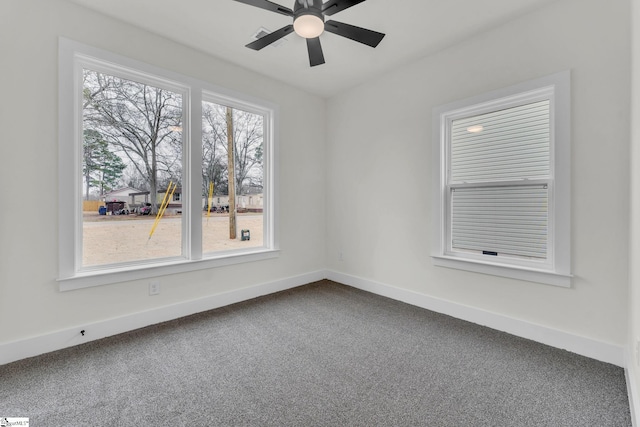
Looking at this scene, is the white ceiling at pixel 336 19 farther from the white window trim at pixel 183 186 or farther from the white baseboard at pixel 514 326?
the white baseboard at pixel 514 326

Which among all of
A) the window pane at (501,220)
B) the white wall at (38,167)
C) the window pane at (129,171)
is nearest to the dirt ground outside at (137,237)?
the window pane at (129,171)

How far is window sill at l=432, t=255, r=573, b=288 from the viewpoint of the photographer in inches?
91.0

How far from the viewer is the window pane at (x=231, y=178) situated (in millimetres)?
3242

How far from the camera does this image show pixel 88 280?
2.39 meters

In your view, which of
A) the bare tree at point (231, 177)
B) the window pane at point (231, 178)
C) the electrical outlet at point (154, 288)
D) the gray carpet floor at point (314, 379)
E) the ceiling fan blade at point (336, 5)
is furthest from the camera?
the bare tree at point (231, 177)

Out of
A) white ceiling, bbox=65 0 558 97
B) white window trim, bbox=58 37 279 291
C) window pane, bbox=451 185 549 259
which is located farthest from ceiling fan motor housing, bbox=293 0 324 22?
window pane, bbox=451 185 549 259

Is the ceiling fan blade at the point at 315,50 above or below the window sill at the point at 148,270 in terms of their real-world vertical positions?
above

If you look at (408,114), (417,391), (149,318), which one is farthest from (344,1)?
(149,318)

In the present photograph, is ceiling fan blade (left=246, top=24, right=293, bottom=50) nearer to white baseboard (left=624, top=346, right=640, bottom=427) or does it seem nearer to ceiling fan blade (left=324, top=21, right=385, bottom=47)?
ceiling fan blade (left=324, top=21, right=385, bottom=47)

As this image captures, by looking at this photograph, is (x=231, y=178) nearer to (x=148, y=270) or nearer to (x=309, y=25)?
(x=148, y=270)

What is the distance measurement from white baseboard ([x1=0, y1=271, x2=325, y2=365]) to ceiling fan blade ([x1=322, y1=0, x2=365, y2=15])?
2.88m

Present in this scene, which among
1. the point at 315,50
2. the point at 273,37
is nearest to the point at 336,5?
the point at 315,50

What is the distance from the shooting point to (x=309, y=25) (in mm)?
1939

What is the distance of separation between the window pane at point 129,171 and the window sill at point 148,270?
138 millimetres
